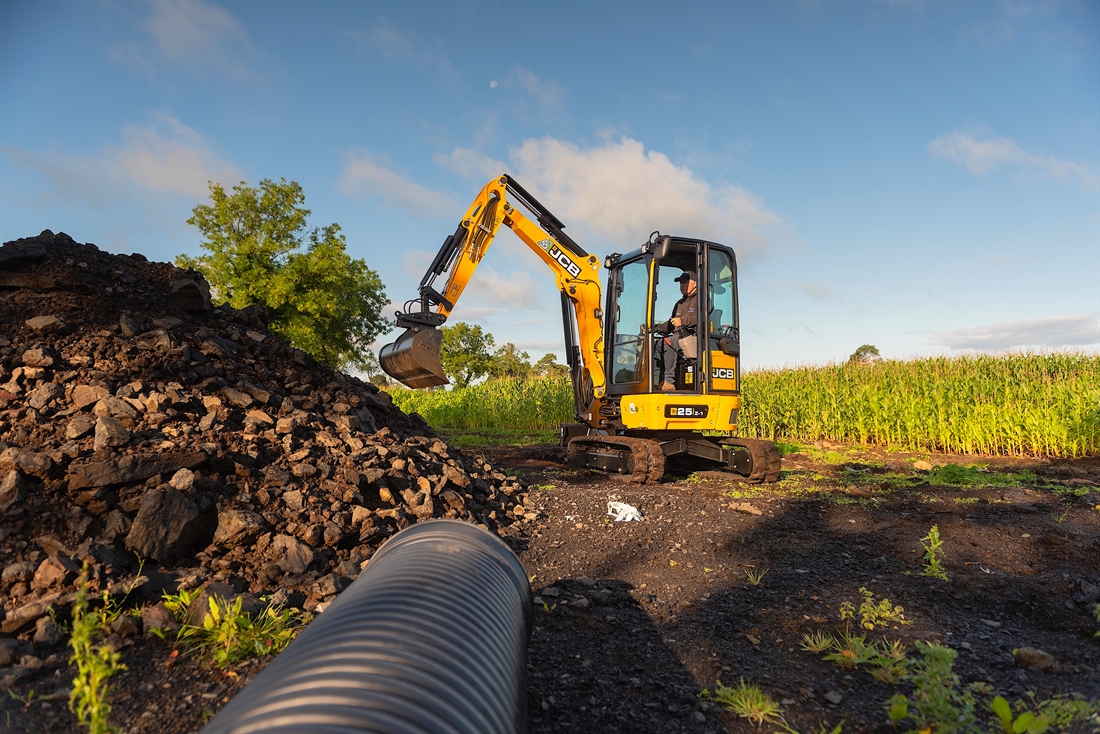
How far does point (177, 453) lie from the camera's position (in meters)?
4.44

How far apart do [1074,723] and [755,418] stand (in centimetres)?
1414

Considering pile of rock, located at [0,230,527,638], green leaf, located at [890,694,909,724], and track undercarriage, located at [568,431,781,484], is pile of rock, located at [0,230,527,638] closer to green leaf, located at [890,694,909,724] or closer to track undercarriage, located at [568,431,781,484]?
track undercarriage, located at [568,431,781,484]

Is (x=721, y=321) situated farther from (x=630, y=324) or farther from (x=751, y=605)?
(x=751, y=605)

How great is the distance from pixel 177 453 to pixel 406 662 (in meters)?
3.62

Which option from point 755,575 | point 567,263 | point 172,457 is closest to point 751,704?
point 755,575

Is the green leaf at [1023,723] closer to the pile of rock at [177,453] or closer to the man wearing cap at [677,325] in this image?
the pile of rock at [177,453]

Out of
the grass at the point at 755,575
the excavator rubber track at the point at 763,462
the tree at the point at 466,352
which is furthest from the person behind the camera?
the tree at the point at 466,352

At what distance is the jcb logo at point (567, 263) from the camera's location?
9664 mm

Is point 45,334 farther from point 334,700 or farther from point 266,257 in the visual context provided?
point 266,257

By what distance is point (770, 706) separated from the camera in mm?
2676

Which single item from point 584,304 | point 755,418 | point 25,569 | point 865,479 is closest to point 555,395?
point 755,418

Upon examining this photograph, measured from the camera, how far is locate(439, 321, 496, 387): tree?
181 ft

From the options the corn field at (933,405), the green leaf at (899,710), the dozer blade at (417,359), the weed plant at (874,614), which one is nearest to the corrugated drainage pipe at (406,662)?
the green leaf at (899,710)

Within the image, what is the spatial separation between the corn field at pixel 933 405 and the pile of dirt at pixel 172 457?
35.2 ft
